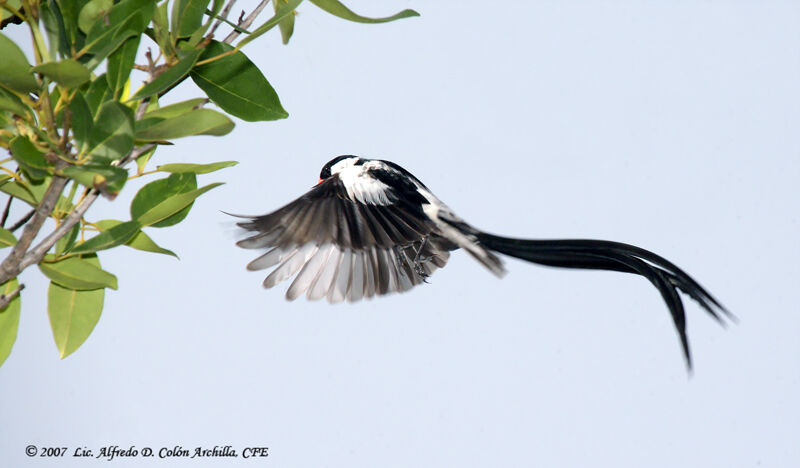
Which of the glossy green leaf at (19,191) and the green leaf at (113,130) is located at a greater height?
the glossy green leaf at (19,191)

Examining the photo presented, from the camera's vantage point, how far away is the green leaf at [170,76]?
735mm

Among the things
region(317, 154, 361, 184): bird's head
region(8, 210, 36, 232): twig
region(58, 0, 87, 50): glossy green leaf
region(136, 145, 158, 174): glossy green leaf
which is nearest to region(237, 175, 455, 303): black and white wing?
region(317, 154, 361, 184): bird's head

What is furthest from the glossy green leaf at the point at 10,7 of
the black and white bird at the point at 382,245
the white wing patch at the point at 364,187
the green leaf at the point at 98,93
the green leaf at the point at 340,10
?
the white wing patch at the point at 364,187

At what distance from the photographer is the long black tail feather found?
1056 mm

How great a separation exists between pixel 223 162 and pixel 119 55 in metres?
0.17

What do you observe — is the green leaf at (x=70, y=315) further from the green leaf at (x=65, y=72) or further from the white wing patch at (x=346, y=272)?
the white wing patch at (x=346, y=272)

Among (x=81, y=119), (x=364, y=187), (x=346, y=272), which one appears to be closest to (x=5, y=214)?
(x=81, y=119)

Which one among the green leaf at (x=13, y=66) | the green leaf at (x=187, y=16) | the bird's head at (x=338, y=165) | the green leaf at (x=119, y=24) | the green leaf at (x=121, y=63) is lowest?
the green leaf at (x=13, y=66)

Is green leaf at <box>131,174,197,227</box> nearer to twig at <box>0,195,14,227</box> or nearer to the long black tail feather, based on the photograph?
twig at <box>0,195,14,227</box>

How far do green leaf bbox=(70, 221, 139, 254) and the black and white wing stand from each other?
398mm

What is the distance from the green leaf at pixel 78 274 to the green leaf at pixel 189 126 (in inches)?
6.4

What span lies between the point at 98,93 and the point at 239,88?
0.55ft

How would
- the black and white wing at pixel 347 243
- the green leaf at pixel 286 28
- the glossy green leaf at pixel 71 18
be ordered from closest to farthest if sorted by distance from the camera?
1. the glossy green leaf at pixel 71 18
2. the green leaf at pixel 286 28
3. the black and white wing at pixel 347 243

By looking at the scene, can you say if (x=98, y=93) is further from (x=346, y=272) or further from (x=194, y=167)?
(x=346, y=272)
